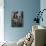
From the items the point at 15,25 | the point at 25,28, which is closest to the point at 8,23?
the point at 15,25

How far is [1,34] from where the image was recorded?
16.7 ft

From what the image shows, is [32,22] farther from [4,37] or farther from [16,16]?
[4,37]

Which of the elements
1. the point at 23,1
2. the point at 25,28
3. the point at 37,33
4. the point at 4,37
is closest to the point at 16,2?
the point at 23,1

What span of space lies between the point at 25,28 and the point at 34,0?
43.5 inches

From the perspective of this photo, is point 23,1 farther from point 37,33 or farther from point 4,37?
point 37,33

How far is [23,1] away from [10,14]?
69cm

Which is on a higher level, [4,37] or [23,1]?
[23,1]

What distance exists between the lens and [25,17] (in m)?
5.09

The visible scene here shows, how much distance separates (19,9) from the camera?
5062 millimetres

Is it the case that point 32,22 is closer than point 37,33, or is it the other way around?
point 37,33

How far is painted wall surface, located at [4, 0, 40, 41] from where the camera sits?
5.04 meters

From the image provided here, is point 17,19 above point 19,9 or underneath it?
underneath

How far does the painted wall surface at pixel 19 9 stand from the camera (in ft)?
16.5

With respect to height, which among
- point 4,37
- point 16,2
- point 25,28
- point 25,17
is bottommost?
point 4,37
